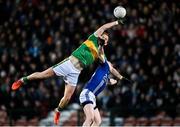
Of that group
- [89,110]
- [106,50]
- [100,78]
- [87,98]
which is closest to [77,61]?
[100,78]

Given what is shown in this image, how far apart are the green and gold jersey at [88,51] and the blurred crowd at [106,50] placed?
19.1 feet

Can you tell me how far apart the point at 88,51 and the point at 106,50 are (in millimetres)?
7622

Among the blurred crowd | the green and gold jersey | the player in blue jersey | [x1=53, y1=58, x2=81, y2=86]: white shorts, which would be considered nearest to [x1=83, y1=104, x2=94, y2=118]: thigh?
the player in blue jersey

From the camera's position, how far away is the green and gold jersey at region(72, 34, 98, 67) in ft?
70.0

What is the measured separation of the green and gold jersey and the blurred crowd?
5.83 m

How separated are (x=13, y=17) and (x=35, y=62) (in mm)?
3264

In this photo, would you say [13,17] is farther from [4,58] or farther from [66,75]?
[66,75]

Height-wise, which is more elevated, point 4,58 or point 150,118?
point 4,58

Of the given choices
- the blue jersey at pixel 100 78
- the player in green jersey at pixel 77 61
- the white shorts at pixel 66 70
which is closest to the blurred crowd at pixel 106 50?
the player in green jersey at pixel 77 61

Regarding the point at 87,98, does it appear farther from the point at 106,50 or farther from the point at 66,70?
the point at 106,50

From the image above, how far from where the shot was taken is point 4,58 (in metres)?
29.5

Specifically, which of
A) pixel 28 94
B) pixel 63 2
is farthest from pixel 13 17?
pixel 28 94

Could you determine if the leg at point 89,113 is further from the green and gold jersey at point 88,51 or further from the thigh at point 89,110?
the green and gold jersey at point 88,51

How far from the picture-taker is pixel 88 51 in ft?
70.3
